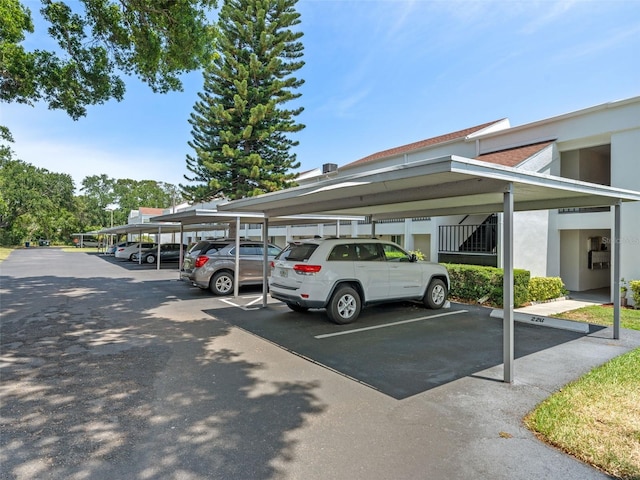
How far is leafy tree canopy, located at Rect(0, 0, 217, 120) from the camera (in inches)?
364

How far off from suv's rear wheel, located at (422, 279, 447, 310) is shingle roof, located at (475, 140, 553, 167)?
4.32 metres

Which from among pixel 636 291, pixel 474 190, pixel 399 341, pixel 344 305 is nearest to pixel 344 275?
pixel 344 305

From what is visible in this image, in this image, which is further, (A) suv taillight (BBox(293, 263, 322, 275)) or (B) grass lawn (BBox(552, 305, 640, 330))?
(B) grass lawn (BBox(552, 305, 640, 330))

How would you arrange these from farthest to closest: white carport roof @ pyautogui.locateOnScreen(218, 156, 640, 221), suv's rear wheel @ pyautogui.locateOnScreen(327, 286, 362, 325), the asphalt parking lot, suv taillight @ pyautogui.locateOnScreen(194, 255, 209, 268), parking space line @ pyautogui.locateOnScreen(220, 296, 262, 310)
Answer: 1. suv taillight @ pyautogui.locateOnScreen(194, 255, 209, 268)
2. parking space line @ pyautogui.locateOnScreen(220, 296, 262, 310)
3. suv's rear wheel @ pyautogui.locateOnScreen(327, 286, 362, 325)
4. white carport roof @ pyautogui.locateOnScreen(218, 156, 640, 221)
5. the asphalt parking lot

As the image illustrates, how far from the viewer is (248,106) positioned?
57.8ft

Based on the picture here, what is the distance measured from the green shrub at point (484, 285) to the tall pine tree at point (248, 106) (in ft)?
33.2

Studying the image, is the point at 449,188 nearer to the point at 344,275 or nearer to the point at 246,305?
the point at 344,275

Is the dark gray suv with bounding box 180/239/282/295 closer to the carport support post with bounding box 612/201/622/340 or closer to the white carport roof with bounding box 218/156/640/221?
the white carport roof with bounding box 218/156/640/221

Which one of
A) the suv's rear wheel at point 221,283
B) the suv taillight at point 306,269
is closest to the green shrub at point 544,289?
the suv taillight at point 306,269

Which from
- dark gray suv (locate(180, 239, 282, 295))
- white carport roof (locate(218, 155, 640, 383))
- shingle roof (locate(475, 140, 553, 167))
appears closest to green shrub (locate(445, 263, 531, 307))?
white carport roof (locate(218, 155, 640, 383))

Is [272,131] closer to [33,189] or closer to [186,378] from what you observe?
[186,378]

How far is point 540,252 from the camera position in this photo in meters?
11.8

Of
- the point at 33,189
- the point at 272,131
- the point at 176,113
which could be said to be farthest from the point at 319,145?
the point at 33,189

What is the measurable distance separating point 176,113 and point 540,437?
18740mm
